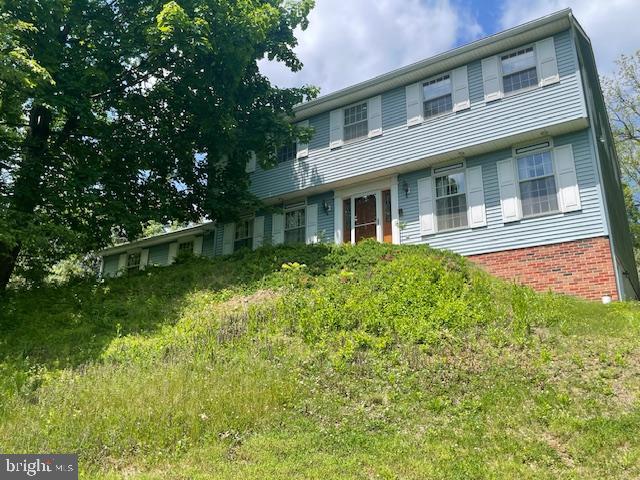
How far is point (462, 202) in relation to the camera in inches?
509

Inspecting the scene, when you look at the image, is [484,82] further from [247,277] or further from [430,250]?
[247,277]

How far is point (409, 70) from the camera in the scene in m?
13.9

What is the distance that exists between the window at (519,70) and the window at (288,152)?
6619 mm

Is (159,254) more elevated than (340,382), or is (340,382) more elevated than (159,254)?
(159,254)

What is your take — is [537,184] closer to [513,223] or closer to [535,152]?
[535,152]

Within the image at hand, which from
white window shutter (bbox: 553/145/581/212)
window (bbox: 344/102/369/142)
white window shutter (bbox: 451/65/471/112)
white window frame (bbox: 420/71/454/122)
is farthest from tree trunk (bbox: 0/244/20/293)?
white window shutter (bbox: 553/145/581/212)

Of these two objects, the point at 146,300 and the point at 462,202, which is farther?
the point at 462,202

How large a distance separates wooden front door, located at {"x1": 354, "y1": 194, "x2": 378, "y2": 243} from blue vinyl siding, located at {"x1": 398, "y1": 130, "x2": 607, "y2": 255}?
1.01 meters

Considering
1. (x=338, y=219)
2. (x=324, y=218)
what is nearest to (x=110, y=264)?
(x=324, y=218)

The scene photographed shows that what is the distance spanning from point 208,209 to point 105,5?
18.6ft

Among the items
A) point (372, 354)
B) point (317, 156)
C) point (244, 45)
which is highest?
point (244, 45)

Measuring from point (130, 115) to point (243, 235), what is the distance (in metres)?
5.37

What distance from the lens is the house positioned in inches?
444

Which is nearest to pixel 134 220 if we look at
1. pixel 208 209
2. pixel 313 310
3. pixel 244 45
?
pixel 208 209
